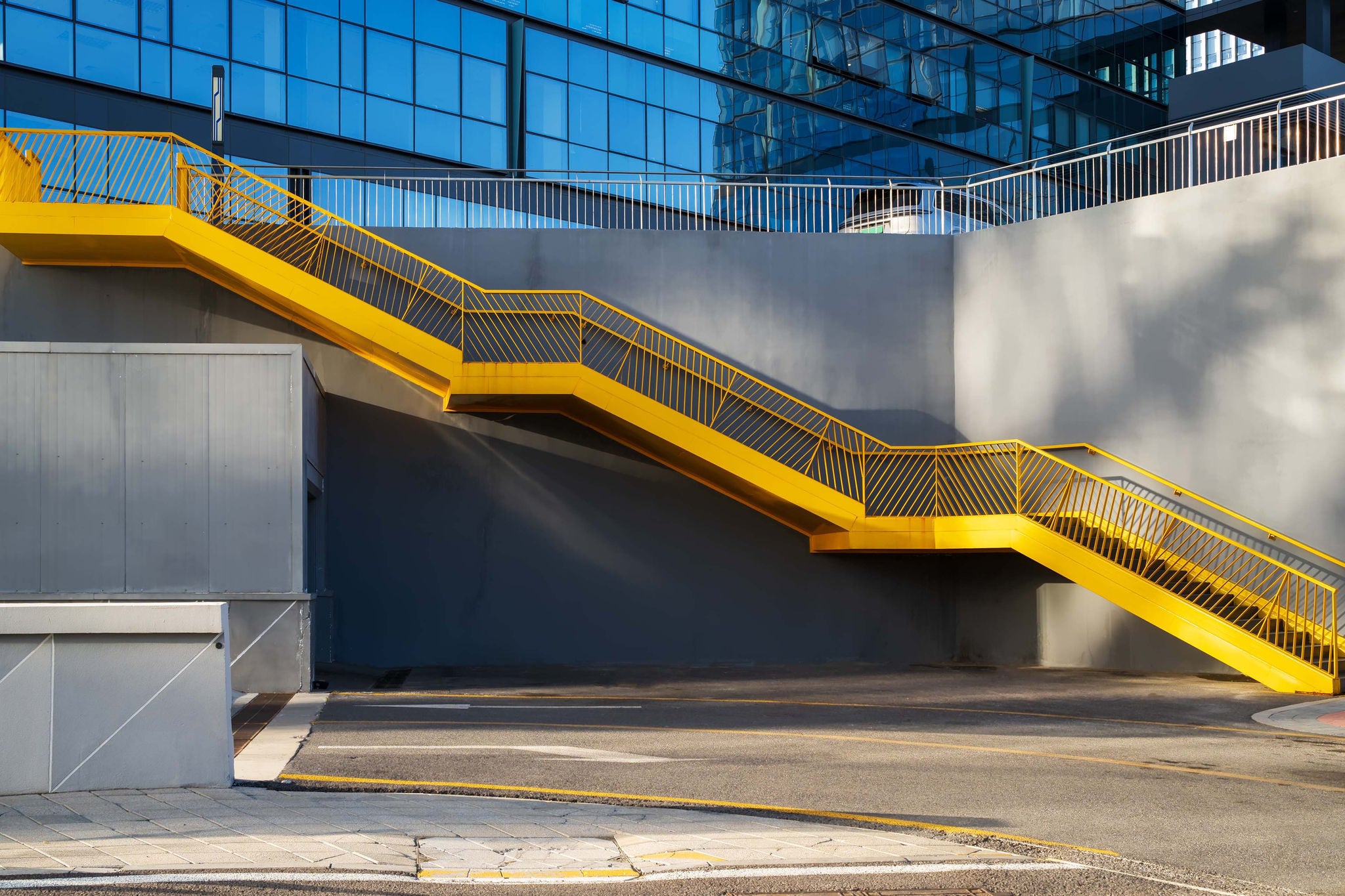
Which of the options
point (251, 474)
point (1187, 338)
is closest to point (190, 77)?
point (251, 474)

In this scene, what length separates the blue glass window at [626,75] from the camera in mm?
36531

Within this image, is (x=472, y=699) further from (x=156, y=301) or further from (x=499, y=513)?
(x=156, y=301)

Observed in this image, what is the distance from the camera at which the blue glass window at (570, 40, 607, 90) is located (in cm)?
3575

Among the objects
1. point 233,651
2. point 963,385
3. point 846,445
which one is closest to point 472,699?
point 233,651

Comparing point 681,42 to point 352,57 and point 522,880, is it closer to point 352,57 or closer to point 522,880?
point 352,57

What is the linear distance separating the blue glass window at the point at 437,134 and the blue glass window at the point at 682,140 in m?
6.68

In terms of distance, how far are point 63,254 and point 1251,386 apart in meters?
18.2

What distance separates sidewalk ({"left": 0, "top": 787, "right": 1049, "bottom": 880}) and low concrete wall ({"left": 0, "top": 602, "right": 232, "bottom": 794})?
6.6 inches

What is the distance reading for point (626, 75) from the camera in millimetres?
36844

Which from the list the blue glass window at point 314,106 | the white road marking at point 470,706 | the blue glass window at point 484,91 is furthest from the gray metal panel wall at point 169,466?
the blue glass window at point 484,91

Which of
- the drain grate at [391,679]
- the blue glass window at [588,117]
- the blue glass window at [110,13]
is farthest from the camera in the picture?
the blue glass window at [588,117]

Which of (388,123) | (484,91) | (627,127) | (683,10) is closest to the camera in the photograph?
(388,123)

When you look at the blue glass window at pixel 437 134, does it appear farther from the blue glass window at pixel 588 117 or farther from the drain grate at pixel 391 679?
the drain grate at pixel 391 679

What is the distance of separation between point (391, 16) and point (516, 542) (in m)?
17.6
